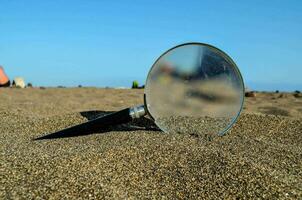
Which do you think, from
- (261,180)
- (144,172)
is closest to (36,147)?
(144,172)

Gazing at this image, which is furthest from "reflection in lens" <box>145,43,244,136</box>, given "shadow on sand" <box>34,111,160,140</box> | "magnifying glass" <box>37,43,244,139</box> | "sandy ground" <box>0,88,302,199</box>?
"shadow on sand" <box>34,111,160,140</box>

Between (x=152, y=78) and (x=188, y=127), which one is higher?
(x=152, y=78)

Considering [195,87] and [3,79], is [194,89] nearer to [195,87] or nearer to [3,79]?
[195,87]

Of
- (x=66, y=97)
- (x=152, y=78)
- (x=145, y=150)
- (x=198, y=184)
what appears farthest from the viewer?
(x=66, y=97)

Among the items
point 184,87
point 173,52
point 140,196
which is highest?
point 173,52

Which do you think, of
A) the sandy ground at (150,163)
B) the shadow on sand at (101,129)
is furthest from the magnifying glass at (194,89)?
the shadow on sand at (101,129)

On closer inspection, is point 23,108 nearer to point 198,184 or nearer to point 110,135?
point 110,135
